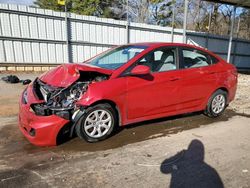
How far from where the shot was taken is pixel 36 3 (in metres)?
33.5

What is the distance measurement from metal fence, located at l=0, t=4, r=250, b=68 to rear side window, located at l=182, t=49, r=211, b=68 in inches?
328


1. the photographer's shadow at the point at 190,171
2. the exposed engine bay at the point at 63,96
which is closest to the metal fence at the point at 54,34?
the exposed engine bay at the point at 63,96

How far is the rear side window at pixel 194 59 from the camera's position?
4.93m

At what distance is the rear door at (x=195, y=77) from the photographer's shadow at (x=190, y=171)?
4.59ft

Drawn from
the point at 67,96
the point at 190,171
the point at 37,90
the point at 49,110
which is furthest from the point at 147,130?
the point at 37,90

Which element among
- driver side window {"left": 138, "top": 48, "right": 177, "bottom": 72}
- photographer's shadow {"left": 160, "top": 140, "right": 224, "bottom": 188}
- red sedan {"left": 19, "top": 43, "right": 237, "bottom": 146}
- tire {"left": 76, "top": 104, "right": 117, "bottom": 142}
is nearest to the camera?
photographer's shadow {"left": 160, "top": 140, "right": 224, "bottom": 188}

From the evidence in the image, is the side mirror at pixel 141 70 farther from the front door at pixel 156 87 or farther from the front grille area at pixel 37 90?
the front grille area at pixel 37 90

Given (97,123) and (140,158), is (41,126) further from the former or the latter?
(140,158)

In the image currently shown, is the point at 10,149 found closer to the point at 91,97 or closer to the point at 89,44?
the point at 91,97

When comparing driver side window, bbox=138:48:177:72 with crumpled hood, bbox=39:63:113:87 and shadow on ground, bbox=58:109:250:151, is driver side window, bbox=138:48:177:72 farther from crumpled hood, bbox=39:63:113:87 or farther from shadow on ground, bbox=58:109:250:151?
shadow on ground, bbox=58:109:250:151

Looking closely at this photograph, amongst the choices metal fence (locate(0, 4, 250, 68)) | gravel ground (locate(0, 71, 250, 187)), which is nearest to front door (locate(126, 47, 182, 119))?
gravel ground (locate(0, 71, 250, 187))

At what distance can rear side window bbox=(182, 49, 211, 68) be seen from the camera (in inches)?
194

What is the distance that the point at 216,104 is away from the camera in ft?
18.1

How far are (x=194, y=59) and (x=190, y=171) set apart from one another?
266 cm
